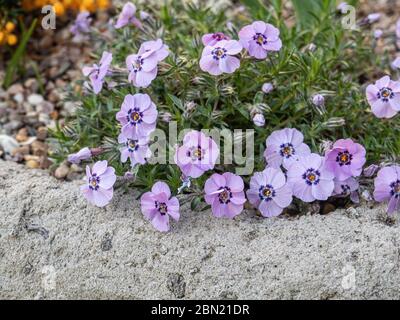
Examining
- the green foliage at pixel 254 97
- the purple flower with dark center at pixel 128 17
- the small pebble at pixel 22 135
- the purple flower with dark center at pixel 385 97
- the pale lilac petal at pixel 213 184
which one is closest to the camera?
the pale lilac petal at pixel 213 184

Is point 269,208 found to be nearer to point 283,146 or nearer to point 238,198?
point 238,198

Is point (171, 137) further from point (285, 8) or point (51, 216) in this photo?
point (285, 8)

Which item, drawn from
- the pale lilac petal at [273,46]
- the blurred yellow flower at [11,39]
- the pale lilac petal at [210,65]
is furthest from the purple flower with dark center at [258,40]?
the blurred yellow flower at [11,39]

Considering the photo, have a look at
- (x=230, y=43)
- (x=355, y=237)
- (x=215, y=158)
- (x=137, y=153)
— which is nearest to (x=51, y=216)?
(x=137, y=153)

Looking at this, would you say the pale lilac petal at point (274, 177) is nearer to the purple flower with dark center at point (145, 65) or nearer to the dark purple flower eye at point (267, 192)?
the dark purple flower eye at point (267, 192)

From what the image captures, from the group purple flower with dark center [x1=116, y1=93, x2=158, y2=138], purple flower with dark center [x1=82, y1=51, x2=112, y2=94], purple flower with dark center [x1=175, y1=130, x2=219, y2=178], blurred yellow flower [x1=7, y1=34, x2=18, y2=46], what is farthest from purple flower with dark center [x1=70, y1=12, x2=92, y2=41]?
purple flower with dark center [x1=175, y1=130, x2=219, y2=178]

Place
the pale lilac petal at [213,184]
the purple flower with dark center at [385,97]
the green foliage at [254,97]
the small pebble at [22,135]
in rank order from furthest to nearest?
the small pebble at [22,135] → the green foliage at [254,97] → the purple flower with dark center at [385,97] → the pale lilac petal at [213,184]

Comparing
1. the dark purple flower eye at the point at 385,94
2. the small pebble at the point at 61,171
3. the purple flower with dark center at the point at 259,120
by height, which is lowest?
the small pebble at the point at 61,171
